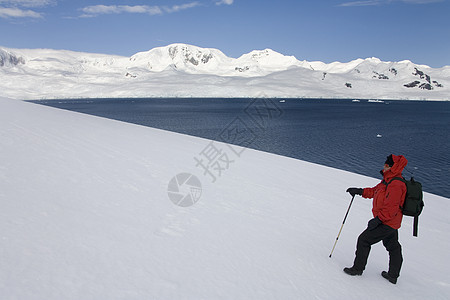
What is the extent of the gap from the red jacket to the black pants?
0.15 m

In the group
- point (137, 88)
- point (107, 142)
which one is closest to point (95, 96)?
point (137, 88)

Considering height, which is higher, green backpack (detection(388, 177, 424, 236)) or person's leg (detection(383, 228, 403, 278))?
green backpack (detection(388, 177, 424, 236))

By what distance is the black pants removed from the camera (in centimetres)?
440

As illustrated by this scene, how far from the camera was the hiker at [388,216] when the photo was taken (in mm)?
4152

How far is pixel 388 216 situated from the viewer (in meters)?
4.23

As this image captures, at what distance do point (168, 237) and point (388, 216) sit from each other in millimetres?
3057

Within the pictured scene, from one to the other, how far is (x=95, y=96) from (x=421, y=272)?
144m

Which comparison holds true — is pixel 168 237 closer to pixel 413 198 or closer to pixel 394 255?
pixel 394 255
